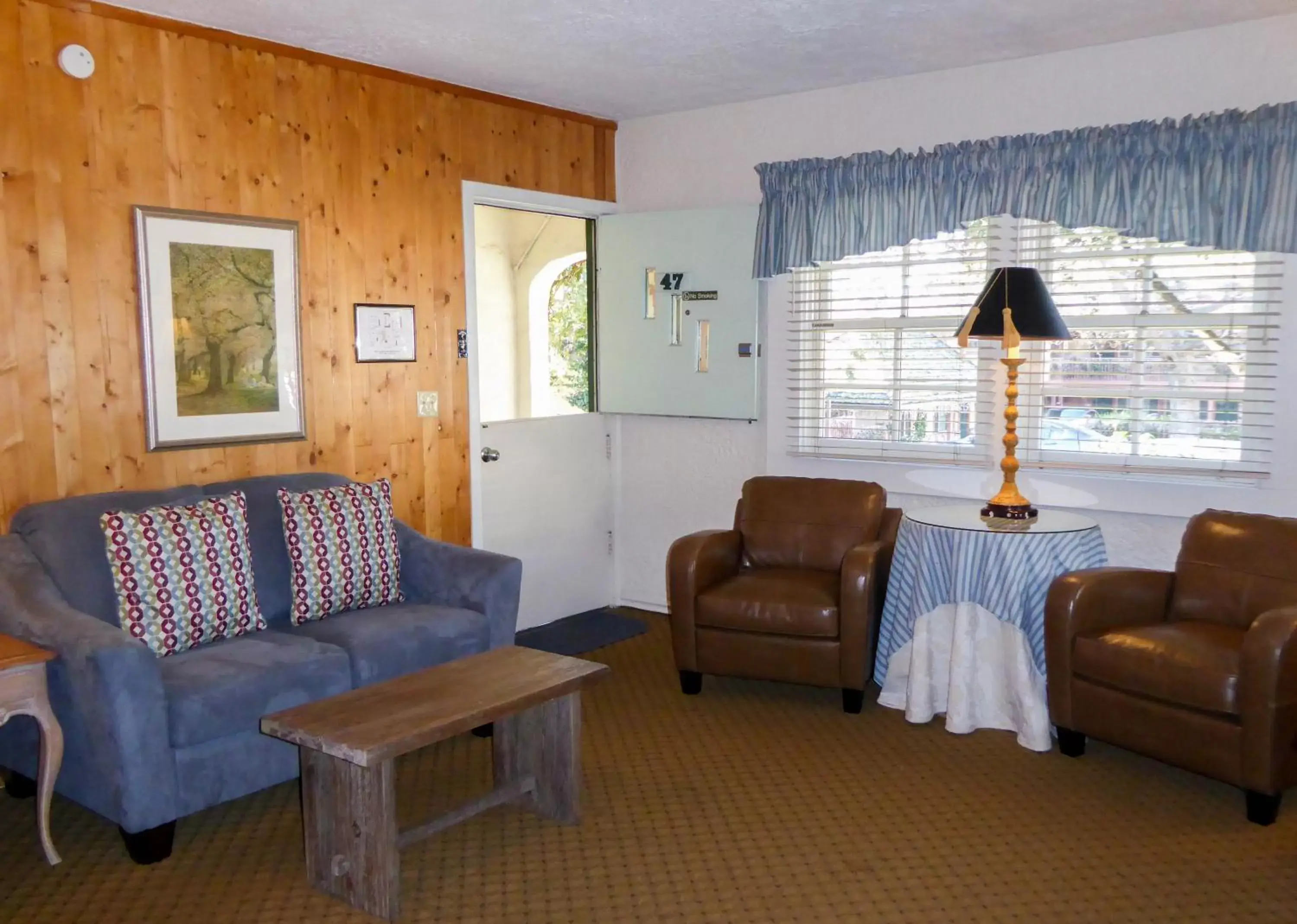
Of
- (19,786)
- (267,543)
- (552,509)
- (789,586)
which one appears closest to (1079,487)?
(789,586)

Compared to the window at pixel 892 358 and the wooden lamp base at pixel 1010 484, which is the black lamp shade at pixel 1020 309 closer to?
the wooden lamp base at pixel 1010 484

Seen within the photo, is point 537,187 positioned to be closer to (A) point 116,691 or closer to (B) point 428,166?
(B) point 428,166

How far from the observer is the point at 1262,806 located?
298 centimetres

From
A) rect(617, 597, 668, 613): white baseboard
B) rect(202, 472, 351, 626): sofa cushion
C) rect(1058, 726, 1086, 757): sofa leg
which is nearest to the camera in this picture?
rect(1058, 726, 1086, 757): sofa leg

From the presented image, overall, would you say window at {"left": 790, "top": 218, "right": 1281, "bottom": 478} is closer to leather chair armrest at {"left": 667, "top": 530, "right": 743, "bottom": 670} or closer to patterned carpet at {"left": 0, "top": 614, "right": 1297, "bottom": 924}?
leather chair armrest at {"left": 667, "top": 530, "right": 743, "bottom": 670}

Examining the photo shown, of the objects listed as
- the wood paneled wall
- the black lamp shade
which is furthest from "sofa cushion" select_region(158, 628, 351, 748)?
the black lamp shade

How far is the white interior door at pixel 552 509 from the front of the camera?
16.1 feet

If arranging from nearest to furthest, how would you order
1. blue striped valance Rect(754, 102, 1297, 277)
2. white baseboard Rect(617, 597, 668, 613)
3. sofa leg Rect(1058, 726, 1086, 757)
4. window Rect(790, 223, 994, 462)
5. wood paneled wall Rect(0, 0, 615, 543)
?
wood paneled wall Rect(0, 0, 615, 543) < sofa leg Rect(1058, 726, 1086, 757) < blue striped valance Rect(754, 102, 1297, 277) < window Rect(790, 223, 994, 462) < white baseboard Rect(617, 597, 668, 613)

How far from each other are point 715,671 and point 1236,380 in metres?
2.20

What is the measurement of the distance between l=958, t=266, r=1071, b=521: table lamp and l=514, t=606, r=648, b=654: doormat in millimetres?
1862

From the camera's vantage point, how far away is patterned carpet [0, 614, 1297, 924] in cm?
259

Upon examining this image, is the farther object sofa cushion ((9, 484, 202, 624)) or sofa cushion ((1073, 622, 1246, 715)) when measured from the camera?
sofa cushion ((9, 484, 202, 624))

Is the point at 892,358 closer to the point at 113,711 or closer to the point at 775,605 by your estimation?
the point at 775,605

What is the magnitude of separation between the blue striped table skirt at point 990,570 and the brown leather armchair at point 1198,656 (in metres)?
0.12
